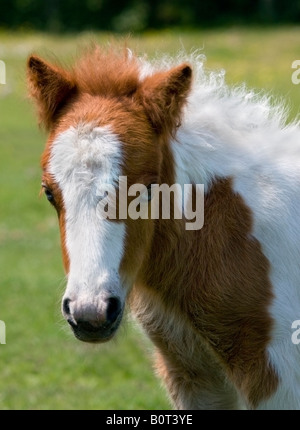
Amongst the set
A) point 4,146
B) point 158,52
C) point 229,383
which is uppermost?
point 4,146

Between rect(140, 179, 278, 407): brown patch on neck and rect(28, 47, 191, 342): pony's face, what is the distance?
0.21m

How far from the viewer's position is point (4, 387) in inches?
237

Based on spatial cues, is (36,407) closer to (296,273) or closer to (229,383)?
(229,383)

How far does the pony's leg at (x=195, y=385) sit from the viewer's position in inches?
158

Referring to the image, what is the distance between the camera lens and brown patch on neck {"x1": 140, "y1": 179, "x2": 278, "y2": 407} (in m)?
3.66

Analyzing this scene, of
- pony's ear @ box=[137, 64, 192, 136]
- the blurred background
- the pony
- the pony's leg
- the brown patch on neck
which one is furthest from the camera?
the blurred background

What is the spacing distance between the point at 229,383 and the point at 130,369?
2.69 metres

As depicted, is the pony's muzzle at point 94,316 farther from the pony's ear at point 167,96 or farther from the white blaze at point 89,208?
the pony's ear at point 167,96

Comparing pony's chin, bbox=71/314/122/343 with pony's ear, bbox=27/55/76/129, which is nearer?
pony's chin, bbox=71/314/122/343

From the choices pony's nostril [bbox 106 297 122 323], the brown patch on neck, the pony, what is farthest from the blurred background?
pony's nostril [bbox 106 297 122 323]

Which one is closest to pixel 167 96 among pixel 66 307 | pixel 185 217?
pixel 185 217

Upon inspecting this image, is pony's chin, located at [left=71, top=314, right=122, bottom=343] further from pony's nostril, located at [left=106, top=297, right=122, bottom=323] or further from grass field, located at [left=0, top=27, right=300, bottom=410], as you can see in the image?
Answer: grass field, located at [left=0, top=27, right=300, bottom=410]

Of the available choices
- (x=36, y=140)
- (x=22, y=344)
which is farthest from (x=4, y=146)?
(x=22, y=344)

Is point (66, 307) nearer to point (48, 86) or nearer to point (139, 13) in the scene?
point (48, 86)
